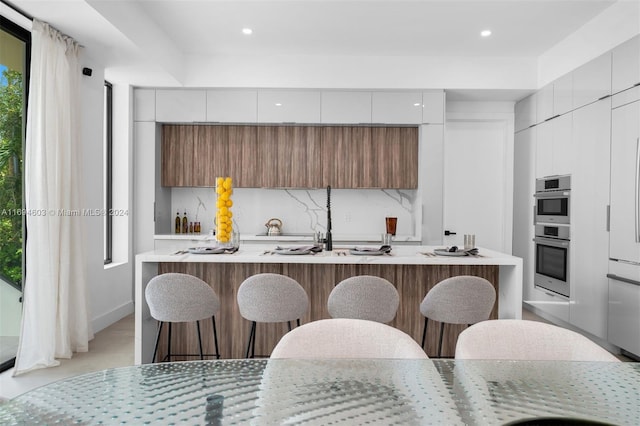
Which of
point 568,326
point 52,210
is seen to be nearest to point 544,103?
point 568,326

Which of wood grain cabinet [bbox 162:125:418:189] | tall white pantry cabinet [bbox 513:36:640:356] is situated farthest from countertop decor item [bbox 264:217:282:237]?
tall white pantry cabinet [bbox 513:36:640:356]

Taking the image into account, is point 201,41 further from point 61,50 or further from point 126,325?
point 126,325

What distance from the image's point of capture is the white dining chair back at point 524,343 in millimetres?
1365

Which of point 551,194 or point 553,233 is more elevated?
point 551,194

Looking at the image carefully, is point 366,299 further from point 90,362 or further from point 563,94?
point 563,94

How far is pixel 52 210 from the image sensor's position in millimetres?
3088

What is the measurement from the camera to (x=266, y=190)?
5.29 meters

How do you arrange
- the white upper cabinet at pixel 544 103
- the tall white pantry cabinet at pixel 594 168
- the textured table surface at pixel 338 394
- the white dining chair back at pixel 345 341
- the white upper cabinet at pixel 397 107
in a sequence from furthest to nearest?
the white upper cabinet at pixel 397 107 → the white upper cabinet at pixel 544 103 → the tall white pantry cabinet at pixel 594 168 → the white dining chair back at pixel 345 341 → the textured table surface at pixel 338 394

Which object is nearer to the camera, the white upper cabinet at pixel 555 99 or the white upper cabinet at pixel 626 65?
the white upper cabinet at pixel 626 65

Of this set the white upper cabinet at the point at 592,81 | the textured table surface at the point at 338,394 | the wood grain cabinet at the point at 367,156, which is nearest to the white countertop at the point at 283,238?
the wood grain cabinet at the point at 367,156

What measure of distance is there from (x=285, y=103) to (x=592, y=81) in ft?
9.80

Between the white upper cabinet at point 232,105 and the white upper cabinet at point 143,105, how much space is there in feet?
2.08

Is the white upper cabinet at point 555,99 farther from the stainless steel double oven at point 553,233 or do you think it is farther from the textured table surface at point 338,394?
the textured table surface at point 338,394

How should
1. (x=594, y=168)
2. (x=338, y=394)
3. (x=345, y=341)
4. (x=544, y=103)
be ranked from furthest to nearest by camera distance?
(x=544, y=103)
(x=594, y=168)
(x=345, y=341)
(x=338, y=394)
